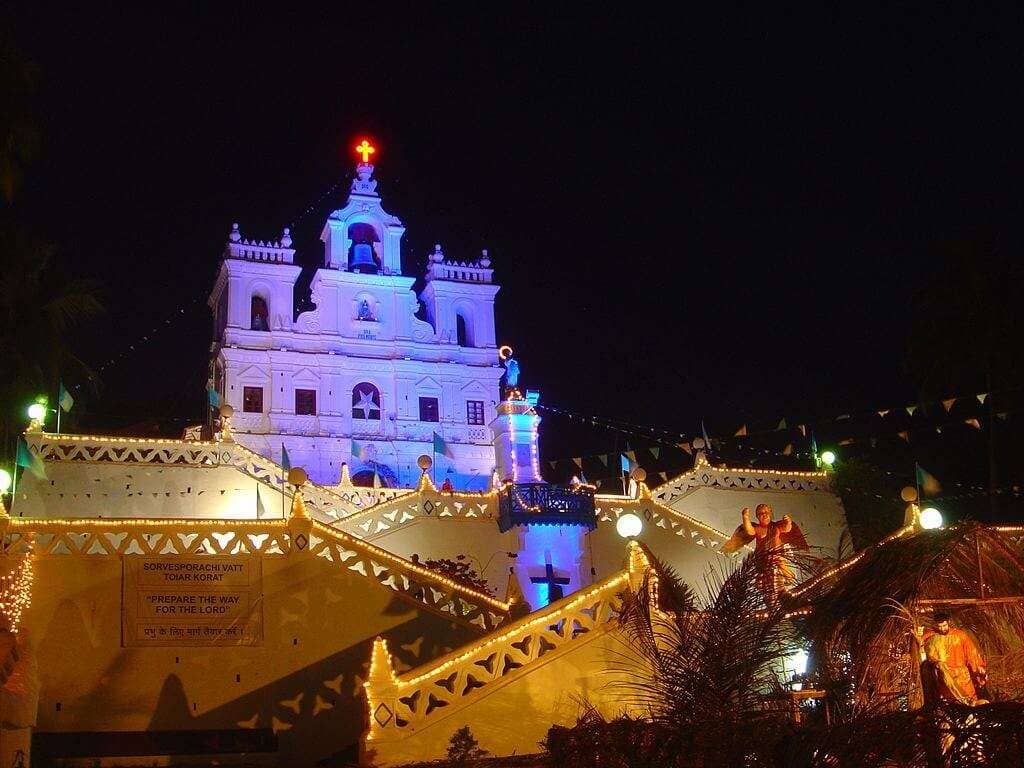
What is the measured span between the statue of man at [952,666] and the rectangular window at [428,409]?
3434 cm

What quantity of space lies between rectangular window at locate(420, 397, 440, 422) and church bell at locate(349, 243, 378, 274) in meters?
6.16

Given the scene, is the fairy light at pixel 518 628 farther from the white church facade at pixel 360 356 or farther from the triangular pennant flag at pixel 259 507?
the white church facade at pixel 360 356

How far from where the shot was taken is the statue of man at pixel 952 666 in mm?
11305

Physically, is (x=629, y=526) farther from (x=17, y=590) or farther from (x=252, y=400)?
(x=252, y=400)

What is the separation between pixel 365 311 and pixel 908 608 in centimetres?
3643

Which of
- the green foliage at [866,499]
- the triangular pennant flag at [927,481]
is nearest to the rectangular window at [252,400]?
the green foliage at [866,499]

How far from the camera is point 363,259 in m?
48.0

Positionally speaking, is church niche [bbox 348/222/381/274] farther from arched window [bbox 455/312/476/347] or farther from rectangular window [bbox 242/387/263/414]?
rectangular window [bbox 242/387/263/414]

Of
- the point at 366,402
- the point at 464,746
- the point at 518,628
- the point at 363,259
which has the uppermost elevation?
the point at 363,259

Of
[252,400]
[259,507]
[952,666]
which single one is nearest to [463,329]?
[252,400]

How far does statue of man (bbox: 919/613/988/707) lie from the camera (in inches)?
445

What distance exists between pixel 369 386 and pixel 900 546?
112 ft

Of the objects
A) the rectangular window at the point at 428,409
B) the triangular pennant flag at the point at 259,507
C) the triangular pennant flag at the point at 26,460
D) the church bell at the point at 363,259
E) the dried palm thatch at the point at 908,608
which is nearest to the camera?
the dried palm thatch at the point at 908,608

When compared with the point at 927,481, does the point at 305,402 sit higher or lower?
higher
